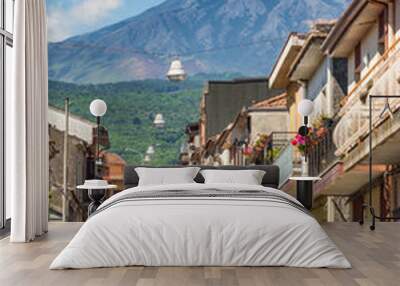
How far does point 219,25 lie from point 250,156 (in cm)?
503

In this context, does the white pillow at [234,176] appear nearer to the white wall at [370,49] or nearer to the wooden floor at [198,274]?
the wooden floor at [198,274]

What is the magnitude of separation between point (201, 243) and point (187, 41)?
16844 millimetres

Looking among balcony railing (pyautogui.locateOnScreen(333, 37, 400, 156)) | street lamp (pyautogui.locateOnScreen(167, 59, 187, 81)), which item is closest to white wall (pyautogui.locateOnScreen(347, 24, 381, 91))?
balcony railing (pyautogui.locateOnScreen(333, 37, 400, 156))

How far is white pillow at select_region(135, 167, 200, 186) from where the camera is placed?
26.6 feet

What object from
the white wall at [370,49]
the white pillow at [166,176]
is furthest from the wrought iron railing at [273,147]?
the white pillow at [166,176]

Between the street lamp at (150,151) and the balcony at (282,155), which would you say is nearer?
the balcony at (282,155)

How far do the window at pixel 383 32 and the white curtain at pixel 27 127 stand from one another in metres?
5.52

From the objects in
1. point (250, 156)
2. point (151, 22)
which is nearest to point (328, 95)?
point (250, 156)

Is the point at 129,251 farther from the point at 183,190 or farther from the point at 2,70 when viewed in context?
the point at 2,70

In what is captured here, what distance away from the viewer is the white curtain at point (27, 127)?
278 inches

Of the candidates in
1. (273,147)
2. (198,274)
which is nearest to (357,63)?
(273,147)

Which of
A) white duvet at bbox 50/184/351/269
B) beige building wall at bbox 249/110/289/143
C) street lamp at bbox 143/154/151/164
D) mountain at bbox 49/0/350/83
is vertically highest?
mountain at bbox 49/0/350/83

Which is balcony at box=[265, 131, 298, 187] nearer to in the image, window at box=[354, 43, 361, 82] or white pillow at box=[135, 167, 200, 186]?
window at box=[354, 43, 361, 82]

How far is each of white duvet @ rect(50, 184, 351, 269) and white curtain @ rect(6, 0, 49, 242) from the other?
167cm
